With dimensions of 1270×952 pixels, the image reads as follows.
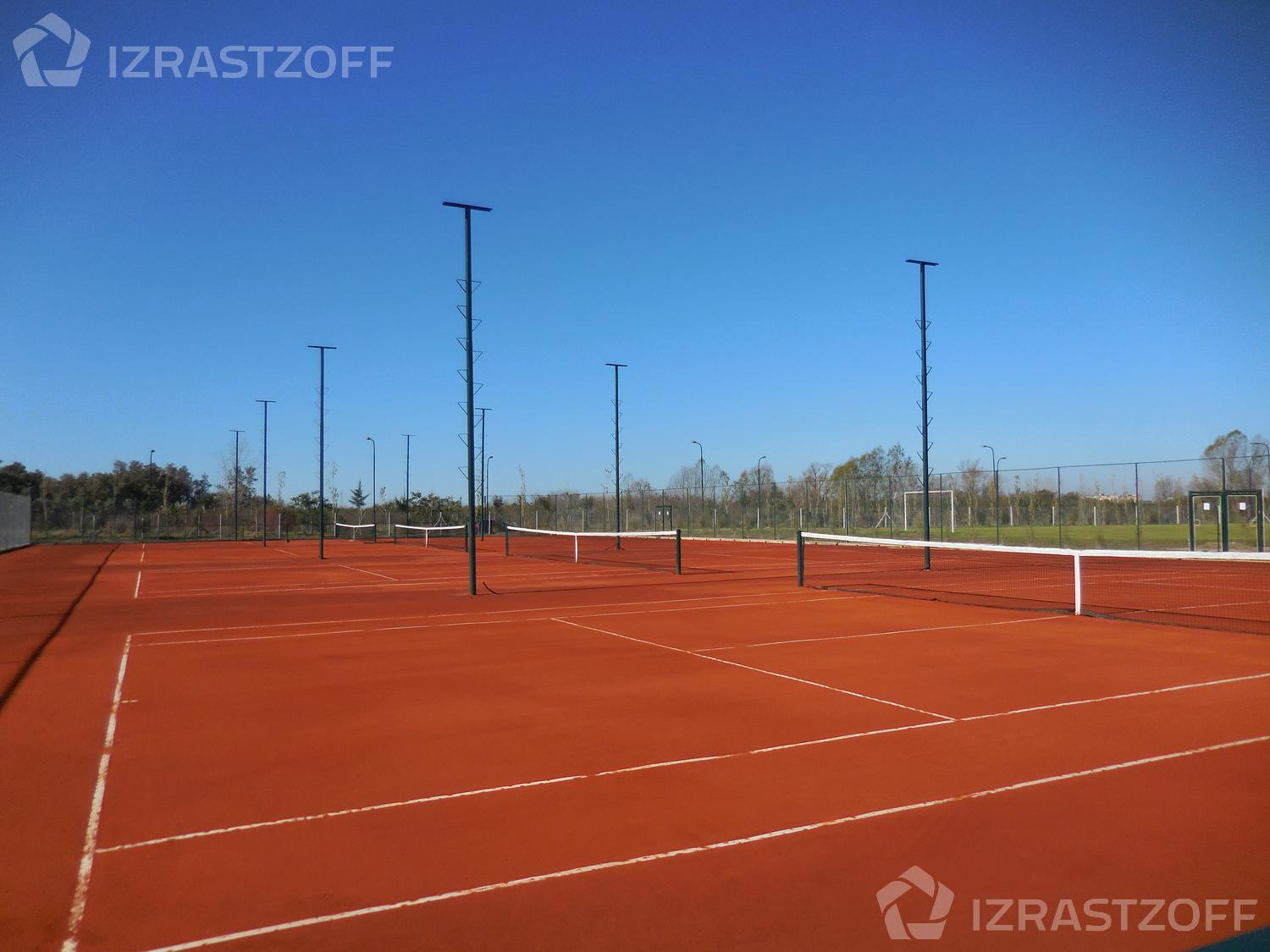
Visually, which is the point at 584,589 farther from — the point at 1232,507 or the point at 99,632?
the point at 1232,507

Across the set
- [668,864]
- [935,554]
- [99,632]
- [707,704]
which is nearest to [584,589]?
[99,632]

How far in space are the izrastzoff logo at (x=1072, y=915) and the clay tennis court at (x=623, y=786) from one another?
0.03 m

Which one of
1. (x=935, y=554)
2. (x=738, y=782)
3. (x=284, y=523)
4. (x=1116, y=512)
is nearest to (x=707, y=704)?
(x=738, y=782)

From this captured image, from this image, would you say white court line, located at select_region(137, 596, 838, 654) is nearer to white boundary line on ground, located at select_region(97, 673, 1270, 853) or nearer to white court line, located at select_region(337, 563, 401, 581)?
white boundary line on ground, located at select_region(97, 673, 1270, 853)

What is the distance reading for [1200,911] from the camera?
13.0 feet

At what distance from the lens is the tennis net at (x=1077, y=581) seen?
14328mm

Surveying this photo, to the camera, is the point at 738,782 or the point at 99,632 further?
the point at 99,632

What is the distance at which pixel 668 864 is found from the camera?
452cm

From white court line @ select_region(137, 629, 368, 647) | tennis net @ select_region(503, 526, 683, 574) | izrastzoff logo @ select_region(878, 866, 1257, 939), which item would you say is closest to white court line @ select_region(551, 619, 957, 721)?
izrastzoff logo @ select_region(878, 866, 1257, 939)

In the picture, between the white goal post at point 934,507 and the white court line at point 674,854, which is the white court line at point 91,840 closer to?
the white court line at point 674,854

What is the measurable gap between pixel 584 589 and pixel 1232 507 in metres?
26.2

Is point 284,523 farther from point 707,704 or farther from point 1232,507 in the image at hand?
point 707,704

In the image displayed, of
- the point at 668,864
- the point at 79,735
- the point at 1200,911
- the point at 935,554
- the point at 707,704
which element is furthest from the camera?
the point at 935,554

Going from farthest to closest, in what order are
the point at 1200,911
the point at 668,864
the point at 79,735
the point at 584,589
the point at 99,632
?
the point at 584,589
the point at 99,632
the point at 79,735
the point at 668,864
the point at 1200,911
